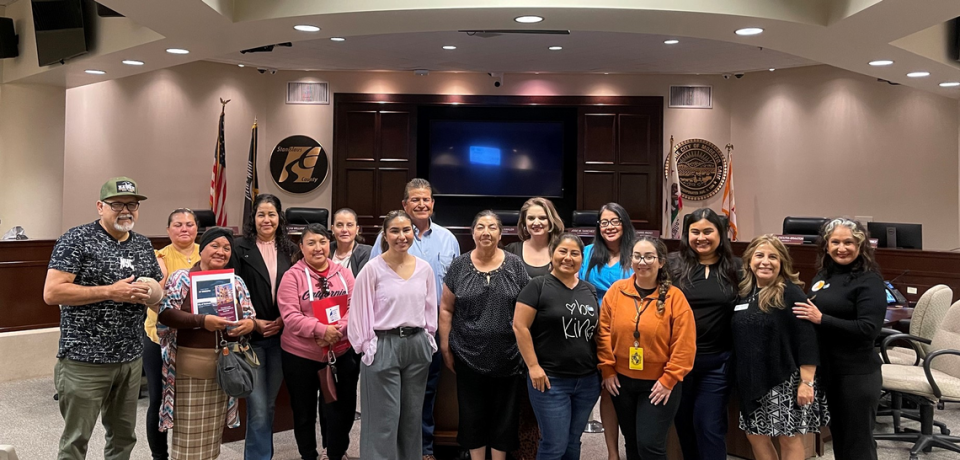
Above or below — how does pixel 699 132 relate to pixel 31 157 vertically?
above

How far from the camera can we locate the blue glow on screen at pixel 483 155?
10.4 m

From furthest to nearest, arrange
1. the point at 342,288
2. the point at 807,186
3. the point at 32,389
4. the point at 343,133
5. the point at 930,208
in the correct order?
the point at 343,133 → the point at 807,186 → the point at 930,208 → the point at 32,389 → the point at 342,288

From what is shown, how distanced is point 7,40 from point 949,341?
814cm

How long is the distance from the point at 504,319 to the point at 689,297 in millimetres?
889

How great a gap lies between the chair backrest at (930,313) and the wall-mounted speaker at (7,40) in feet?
26.2

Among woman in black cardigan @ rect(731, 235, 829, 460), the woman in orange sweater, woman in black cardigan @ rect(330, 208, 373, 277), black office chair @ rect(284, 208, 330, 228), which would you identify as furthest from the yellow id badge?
black office chair @ rect(284, 208, 330, 228)

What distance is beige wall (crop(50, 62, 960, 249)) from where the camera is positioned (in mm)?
8633

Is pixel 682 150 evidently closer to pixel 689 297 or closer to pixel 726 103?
pixel 726 103

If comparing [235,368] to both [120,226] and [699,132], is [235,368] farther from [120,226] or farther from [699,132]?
[699,132]

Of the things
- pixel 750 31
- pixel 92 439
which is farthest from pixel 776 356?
pixel 92 439

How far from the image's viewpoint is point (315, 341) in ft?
11.4

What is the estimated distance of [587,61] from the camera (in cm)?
899

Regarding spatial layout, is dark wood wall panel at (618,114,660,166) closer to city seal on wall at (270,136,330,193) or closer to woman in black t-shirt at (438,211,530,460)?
city seal on wall at (270,136,330,193)

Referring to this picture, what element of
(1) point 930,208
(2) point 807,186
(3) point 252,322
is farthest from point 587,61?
(3) point 252,322
